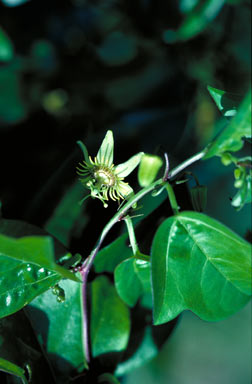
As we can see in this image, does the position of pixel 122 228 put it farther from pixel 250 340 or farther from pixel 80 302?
pixel 250 340

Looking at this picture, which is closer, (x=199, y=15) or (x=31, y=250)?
(x=31, y=250)

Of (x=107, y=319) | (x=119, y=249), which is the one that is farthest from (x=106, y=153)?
(x=107, y=319)

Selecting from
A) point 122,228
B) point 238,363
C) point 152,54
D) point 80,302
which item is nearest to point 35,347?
point 80,302

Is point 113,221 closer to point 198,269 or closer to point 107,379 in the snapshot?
point 198,269

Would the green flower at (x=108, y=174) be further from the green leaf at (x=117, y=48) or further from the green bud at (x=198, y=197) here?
the green leaf at (x=117, y=48)

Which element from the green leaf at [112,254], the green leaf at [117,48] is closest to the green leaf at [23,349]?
the green leaf at [112,254]

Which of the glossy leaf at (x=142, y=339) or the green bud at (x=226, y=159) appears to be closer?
the green bud at (x=226, y=159)

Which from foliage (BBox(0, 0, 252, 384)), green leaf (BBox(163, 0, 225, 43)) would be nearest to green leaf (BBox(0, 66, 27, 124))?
foliage (BBox(0, 0, 252, 384))
